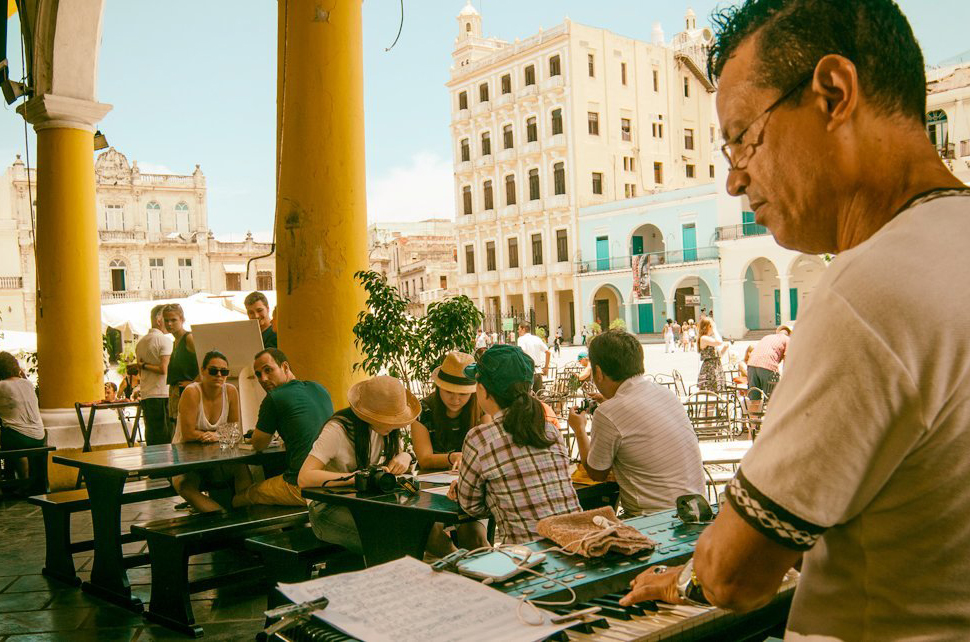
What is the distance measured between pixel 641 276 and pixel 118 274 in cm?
3123

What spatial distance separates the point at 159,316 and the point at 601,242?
104 feet

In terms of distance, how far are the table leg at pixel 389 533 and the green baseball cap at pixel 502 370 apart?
0.60 metres

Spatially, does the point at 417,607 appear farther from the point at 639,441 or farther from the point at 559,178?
the point at 559,178

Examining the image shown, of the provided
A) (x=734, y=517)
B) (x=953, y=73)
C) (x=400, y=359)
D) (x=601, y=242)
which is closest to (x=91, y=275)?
(x=400, y=359)

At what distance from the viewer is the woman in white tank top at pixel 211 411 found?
5.46m

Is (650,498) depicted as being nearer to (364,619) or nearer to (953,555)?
(364,619)

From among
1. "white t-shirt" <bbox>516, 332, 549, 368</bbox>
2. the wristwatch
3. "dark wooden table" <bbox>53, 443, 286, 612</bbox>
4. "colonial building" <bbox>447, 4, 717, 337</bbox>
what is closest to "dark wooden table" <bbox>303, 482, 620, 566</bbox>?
A: "dark wooden table" <bbox>53, 443, 286, 612</bbox>

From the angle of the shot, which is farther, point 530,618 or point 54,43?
point 54,43

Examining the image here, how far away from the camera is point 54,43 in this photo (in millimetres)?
7906

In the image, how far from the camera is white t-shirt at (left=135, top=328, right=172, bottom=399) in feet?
26.9

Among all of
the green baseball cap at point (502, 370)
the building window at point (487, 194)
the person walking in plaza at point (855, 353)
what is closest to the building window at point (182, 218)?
the building window at point (487, 194)

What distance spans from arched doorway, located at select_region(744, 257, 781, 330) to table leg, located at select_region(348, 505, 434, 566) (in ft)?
111

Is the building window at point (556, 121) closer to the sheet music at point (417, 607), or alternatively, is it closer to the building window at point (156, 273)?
the building window at point (156, 273)

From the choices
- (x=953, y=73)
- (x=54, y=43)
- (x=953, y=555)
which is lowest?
(x=953, y=555)
